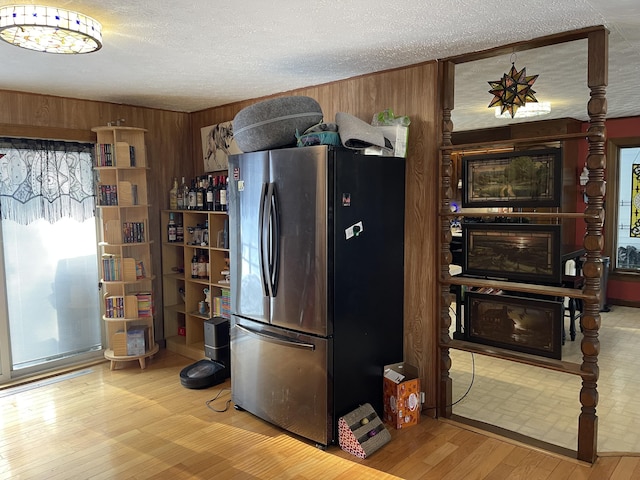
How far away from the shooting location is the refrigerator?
288cm

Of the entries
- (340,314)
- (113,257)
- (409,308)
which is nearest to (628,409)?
(409,308)

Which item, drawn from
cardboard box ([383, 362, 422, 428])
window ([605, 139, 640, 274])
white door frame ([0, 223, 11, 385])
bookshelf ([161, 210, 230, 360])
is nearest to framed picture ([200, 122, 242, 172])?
bookshelf ([161, 210, 230, 360])

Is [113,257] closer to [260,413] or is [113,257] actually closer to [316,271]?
[260,413]

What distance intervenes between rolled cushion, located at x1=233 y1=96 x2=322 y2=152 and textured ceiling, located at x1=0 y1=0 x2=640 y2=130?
285mm

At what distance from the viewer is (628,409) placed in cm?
343

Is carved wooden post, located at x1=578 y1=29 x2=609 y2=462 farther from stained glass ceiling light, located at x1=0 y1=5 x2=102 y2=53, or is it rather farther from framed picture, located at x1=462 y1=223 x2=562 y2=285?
stained glass ceiling light, located at x1=0 y1=5 x2=102 y2=53

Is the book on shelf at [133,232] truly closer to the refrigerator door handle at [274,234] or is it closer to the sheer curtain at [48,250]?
the sheer curtain at [48,250]

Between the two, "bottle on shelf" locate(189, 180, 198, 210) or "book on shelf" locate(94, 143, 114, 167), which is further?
"bottle on shelf" locate(189, 180, 198, 210)

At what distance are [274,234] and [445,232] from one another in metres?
1.09

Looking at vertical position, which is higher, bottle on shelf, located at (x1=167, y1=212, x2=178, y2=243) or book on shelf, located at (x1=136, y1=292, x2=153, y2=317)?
bottle on shelf, located at (x1=167, y1=212, x2=178, y2=243)

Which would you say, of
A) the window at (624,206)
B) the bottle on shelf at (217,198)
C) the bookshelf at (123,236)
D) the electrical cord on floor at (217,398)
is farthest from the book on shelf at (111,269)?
the window at (624,206)

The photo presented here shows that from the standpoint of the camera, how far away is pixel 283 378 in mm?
3131

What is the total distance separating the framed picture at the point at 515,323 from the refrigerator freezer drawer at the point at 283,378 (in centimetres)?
99

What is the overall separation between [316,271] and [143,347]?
7.31ft
